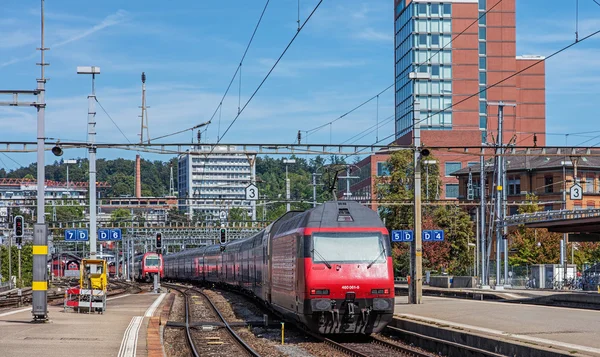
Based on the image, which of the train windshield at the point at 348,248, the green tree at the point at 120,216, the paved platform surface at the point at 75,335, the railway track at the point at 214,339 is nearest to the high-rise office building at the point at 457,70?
the green tree at the point at 120,216

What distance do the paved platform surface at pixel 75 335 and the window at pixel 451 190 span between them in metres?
79.4

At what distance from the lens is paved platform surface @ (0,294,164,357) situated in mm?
18359

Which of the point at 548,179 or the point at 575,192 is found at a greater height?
the point at 548,179

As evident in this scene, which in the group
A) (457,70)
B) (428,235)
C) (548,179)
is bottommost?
(428,235)

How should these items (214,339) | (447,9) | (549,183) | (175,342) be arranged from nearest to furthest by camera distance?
(175,342), (214,339), (549,183), (447,9)

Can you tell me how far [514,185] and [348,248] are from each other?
77.5 m

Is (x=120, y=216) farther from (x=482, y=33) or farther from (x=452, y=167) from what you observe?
(x=482, y=33)

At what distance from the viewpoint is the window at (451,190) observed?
107 meters

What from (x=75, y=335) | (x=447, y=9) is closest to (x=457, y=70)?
(x=447, y=9)

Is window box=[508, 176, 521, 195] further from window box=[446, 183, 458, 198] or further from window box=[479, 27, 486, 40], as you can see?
window box=[479, 27, 486, 40]

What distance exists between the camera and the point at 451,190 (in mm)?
107625

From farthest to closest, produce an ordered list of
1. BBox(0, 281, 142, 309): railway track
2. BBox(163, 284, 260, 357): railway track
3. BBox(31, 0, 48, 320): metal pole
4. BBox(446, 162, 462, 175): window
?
BBox(446, 162, 462, 175): window
BBox(0, 281, 142, 309): railway track
BBox(31, 0, 48, 320): metal pole
BBox(163, 284, 260, 357): railway track

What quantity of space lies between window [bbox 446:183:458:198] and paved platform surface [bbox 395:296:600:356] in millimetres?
77258

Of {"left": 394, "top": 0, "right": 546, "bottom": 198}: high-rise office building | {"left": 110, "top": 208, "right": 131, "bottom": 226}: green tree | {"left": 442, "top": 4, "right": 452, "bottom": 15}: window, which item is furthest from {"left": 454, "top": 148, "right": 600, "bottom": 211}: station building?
{"left": 110, "top": 208, "right": 131, "bottom": 226}: green tree
